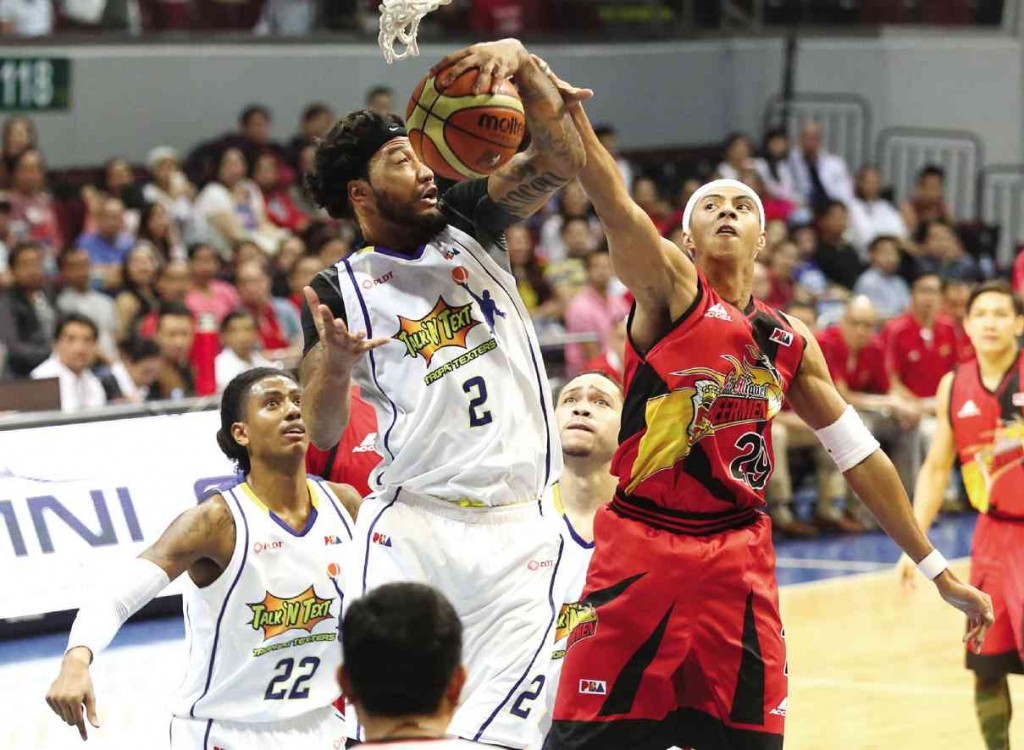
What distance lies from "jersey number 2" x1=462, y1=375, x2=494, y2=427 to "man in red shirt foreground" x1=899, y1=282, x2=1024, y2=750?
298 cm

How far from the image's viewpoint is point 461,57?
4910mm

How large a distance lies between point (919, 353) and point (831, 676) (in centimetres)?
553

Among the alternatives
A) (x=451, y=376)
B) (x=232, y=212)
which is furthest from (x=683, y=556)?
(x=232, y=212)

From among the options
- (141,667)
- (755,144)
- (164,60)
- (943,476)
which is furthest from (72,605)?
(755,144)

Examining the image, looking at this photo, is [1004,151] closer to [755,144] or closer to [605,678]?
[755,144]

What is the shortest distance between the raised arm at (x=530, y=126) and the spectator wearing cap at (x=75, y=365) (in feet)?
22.9

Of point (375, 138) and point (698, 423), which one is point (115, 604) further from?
point (698, 423)

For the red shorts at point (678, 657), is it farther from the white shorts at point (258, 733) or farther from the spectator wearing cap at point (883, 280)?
the spectator wearing cap at point (883, 280)

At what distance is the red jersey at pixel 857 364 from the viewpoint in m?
14.2

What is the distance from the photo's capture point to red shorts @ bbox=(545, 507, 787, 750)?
5.49 m

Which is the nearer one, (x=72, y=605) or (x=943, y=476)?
(x=943, y=476)

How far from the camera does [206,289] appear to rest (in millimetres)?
13602

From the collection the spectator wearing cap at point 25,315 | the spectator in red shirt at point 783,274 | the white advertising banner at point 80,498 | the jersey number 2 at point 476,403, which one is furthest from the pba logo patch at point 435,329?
the spectator in red shirt at point 783,274

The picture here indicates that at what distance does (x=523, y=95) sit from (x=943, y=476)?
4.02 metres
